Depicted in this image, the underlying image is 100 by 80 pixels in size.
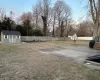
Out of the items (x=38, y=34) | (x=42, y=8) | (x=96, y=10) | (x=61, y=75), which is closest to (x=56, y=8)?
(x=42, y=8)

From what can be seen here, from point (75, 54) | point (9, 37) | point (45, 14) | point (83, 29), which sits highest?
point (45, 14)

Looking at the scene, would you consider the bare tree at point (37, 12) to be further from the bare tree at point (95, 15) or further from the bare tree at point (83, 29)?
the bare tree at point (95, 15)

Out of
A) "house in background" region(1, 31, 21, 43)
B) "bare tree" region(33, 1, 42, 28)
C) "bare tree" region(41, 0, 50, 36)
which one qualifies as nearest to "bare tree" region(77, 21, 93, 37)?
"bare tree" region(41, 0, 50, 36)

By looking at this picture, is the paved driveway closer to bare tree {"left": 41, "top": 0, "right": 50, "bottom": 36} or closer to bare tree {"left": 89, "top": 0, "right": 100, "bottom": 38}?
bare tree {"left": 89, "top": 0, "right": 100, "bottom": 38}

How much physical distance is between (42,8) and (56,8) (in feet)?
17.0

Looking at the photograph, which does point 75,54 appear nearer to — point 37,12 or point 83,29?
point 37,12

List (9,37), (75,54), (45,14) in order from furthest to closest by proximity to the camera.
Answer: (45,14), (9,37), (75,54)

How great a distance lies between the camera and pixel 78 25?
5319 centimetres

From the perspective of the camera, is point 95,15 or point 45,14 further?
point 45,14

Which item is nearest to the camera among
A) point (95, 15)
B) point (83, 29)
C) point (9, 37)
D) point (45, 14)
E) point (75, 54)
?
point (75, 54)

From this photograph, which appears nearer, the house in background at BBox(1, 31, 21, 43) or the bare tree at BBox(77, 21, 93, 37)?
the house in background at BBox(1, 31, 21, 43)

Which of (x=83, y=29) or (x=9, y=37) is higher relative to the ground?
(x=83, y=29)

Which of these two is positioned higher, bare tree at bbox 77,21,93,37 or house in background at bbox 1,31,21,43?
bare tree at bbox 77,21,93,37

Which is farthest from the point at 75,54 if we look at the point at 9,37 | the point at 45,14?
the point at 45,14
